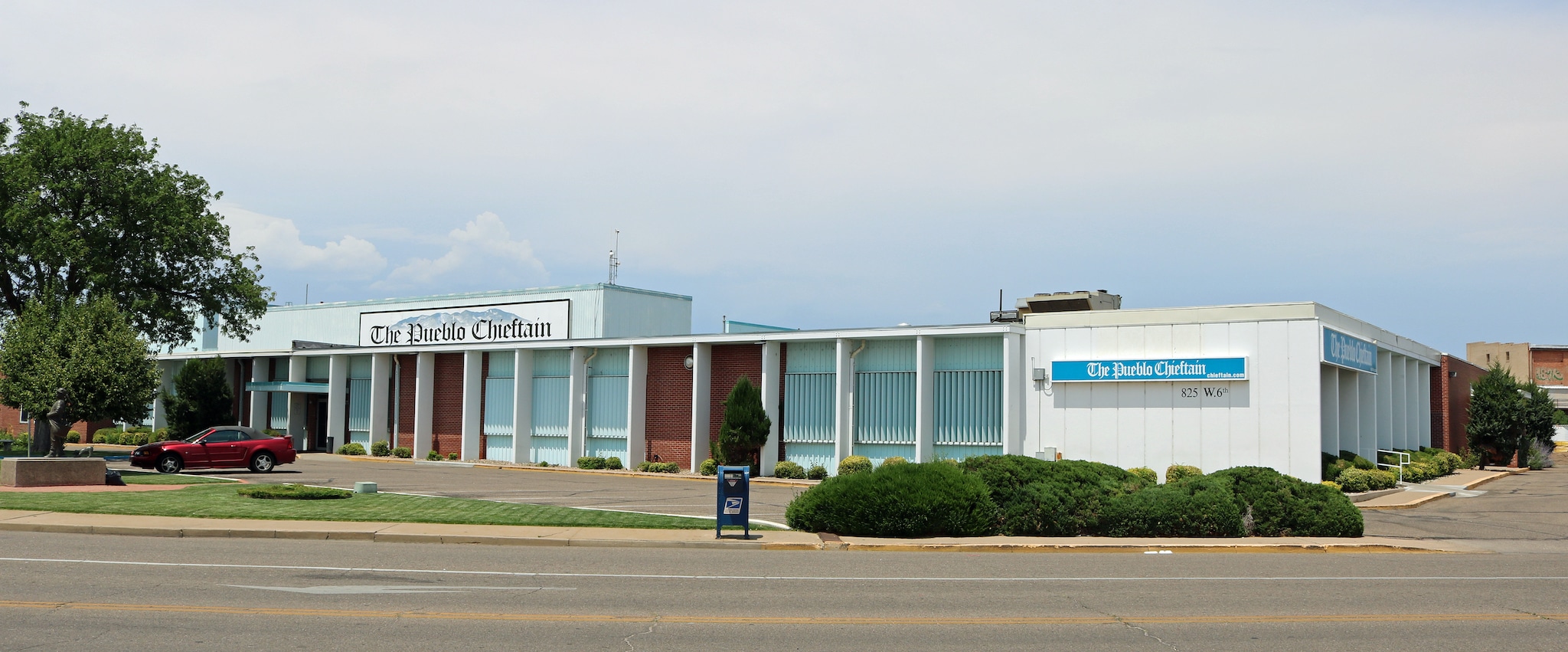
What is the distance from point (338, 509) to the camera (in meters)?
20.6

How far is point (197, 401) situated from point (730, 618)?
147 ft

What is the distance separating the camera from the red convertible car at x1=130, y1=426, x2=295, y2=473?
1266 inches

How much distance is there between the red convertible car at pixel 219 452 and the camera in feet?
105

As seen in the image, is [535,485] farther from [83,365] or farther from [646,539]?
[646,539]

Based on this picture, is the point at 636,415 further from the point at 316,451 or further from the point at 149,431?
the point at 149,431

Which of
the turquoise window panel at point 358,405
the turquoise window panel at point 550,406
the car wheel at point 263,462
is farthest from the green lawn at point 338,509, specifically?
the turquoise window panel at point 358,405

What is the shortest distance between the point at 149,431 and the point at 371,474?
2372cm

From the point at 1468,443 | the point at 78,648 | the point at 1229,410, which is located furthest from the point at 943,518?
the point at 1468,443

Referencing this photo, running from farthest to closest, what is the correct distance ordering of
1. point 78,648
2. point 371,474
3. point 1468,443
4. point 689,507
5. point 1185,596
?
point 1468,443 < point 371,474 < point 689,507 < point 1185,596 < point 78,648

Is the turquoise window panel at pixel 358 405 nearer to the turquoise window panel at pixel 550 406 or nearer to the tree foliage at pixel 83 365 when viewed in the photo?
the turquoise window panel at pixel 550 406

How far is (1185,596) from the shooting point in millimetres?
12141

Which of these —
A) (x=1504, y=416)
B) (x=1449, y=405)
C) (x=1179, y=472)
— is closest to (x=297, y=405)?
(x=1179, y=472)

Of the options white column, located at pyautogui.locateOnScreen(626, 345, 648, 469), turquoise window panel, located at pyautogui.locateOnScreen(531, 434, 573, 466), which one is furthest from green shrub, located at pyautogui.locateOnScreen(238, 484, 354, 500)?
turquoise window panel, located at pyautogui.locateOnScreen(531, 434, 573, 466)

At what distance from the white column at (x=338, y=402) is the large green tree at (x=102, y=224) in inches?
266
